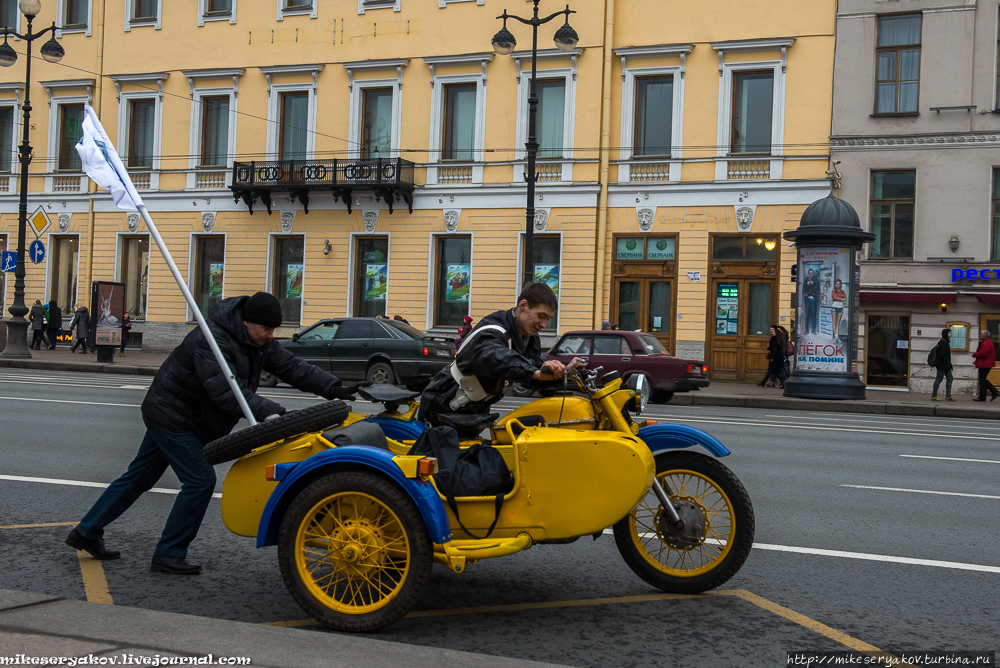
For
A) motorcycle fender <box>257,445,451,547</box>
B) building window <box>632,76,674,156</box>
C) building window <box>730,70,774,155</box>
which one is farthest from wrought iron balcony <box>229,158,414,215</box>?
motorcycle fender <box>257,445,451,547</box>

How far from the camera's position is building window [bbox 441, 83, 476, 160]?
28.4 metres

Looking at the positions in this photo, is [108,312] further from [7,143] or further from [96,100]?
[7,143]

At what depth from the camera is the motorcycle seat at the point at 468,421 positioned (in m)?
4.80

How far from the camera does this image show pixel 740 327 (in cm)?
2569

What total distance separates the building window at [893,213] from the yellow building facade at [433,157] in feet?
5.10

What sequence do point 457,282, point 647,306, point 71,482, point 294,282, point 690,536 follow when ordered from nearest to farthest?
1. point 690,536
2. point 71,482
3. point 647,306
4. point 457,282
5. point 294,282

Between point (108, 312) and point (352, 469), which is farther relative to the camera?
point (108, 312)

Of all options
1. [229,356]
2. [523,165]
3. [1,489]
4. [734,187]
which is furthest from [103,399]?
[734,187]

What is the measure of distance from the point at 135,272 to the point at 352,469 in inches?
1194

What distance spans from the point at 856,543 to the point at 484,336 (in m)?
3.15

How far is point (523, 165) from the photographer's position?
27.3 metres

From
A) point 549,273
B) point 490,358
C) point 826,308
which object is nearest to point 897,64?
point 826,308

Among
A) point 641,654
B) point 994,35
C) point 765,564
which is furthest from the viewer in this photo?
point 994,35

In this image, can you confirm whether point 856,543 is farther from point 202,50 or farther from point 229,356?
point 202,50
